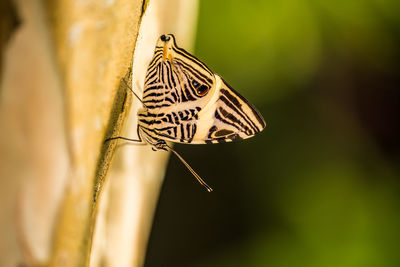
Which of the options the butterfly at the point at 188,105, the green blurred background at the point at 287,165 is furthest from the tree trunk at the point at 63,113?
the green blurred background at the point at 287,165

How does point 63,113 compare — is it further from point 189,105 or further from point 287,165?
point 287,165

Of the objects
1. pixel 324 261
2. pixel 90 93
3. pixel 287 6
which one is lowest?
pixel 324 261

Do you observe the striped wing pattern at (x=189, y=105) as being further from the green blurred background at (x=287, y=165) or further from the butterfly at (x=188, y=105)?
the green blurred background at (x=287, y=165)

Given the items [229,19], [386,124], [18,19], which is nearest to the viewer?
[18,19]

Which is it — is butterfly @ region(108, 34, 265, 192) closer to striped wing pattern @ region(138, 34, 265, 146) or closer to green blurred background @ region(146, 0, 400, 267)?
striped wing pattern @ region(138, 34, 265, 146)

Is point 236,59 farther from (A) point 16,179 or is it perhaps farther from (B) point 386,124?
(A) point 16,179

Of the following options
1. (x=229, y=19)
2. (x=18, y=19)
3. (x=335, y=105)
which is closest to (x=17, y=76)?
(x=18, y=19)
